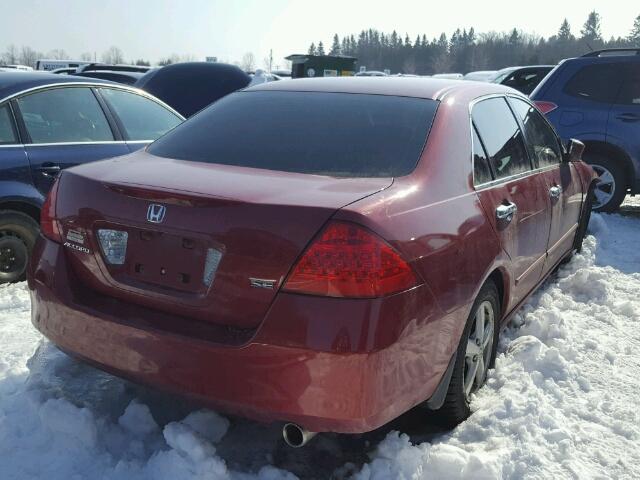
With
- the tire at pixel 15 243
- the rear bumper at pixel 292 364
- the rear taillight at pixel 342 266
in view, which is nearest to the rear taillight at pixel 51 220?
the rear bumper at pixel 292 364

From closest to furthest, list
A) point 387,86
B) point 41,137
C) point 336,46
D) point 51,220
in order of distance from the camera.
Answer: point 51,220 < point 387,86 < point 41,137 < point 336,46

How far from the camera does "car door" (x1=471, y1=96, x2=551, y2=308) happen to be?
2.91 meters

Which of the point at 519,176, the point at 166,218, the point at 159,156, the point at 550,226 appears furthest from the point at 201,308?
the point at 550,226

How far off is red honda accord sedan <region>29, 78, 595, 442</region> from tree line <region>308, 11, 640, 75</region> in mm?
95171

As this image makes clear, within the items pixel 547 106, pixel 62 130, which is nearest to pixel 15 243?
pixel 62 130

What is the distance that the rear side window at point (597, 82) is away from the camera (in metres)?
7.31

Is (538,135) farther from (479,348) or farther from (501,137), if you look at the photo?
(479,348)

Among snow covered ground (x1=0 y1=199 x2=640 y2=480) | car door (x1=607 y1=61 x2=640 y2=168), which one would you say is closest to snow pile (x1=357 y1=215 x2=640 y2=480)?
snow covered ground (x1=0 y1=199 x2=640 y2=480)

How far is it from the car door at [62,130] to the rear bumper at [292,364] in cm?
240

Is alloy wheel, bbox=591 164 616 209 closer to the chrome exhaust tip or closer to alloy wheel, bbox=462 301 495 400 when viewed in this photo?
alloy wheel, bbox=462 301 495 400

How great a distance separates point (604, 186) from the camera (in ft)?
24.7

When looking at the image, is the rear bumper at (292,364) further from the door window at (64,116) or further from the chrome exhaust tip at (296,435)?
the door window at (64,116)

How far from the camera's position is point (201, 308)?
2.15 m

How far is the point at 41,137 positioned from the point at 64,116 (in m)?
0.29
